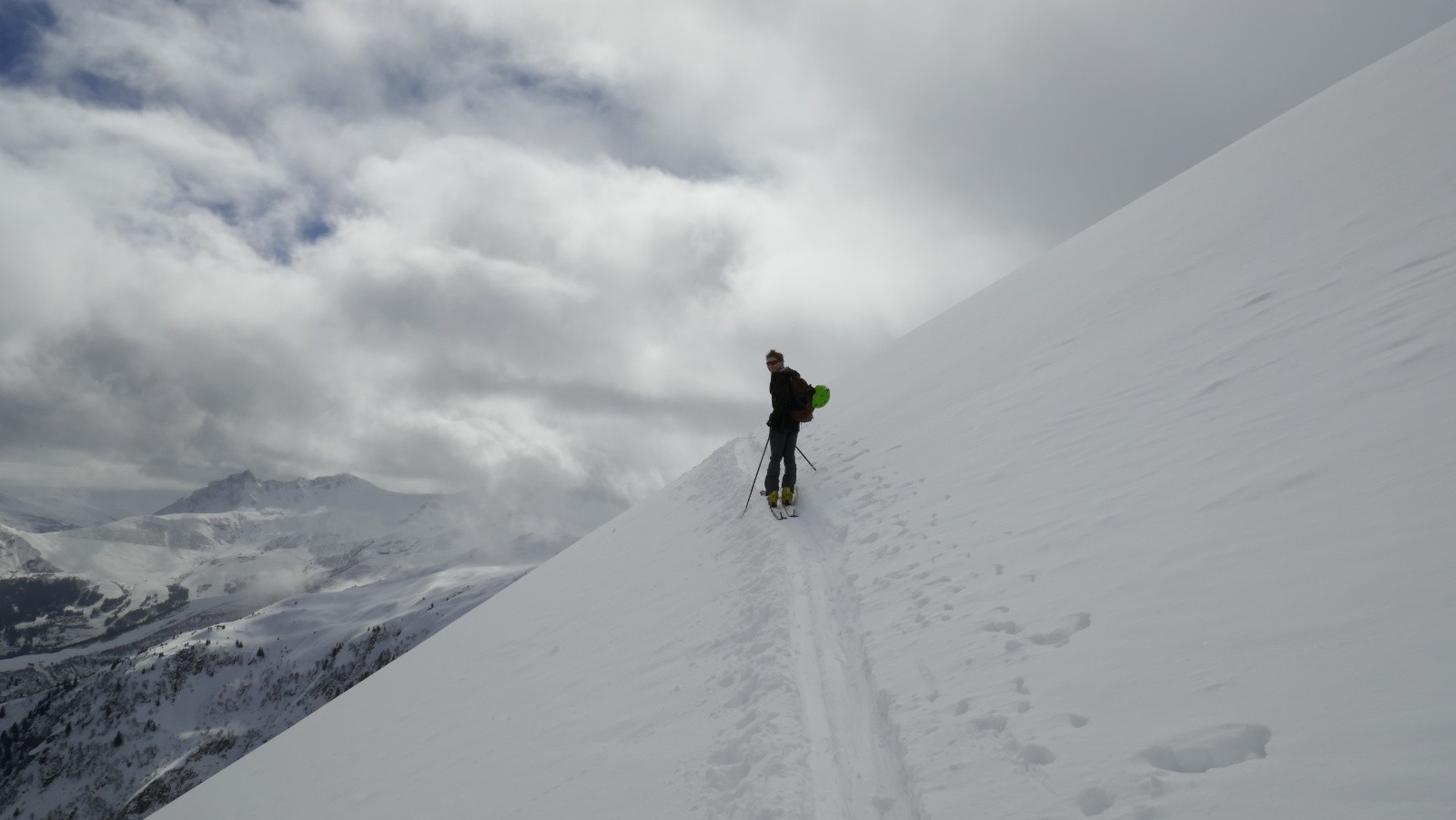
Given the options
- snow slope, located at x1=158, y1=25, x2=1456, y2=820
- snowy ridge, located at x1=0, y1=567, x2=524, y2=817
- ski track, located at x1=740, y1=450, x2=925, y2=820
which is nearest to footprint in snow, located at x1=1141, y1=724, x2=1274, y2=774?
snow slope, located at x1=158, y1=25, x2=1456, y2=820

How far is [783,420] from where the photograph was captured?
12875 millimetres

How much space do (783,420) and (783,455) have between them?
2.34 ft

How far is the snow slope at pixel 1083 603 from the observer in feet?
13.5

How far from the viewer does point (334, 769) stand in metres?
11.7

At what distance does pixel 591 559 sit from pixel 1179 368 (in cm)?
1420

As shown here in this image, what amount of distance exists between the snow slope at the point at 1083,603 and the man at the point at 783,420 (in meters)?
0.70

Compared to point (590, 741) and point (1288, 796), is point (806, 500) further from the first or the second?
point (1288, 796)

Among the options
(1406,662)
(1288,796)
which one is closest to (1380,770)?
(1288,796)

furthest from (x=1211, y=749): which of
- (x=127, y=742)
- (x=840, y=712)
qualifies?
(x=127, y=742)

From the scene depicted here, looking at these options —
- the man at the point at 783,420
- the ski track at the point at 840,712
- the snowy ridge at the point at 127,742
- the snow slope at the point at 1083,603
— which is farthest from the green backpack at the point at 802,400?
the snowy ridge at the point at 127,742

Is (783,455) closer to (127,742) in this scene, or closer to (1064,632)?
(1064,632)

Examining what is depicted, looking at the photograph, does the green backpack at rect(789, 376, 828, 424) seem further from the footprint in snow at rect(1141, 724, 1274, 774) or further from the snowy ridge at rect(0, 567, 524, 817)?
the snowy ridge at rect(0, 567, 524, 817)

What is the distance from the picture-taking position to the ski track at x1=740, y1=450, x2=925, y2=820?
5.23 metres

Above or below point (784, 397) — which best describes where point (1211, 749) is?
below
